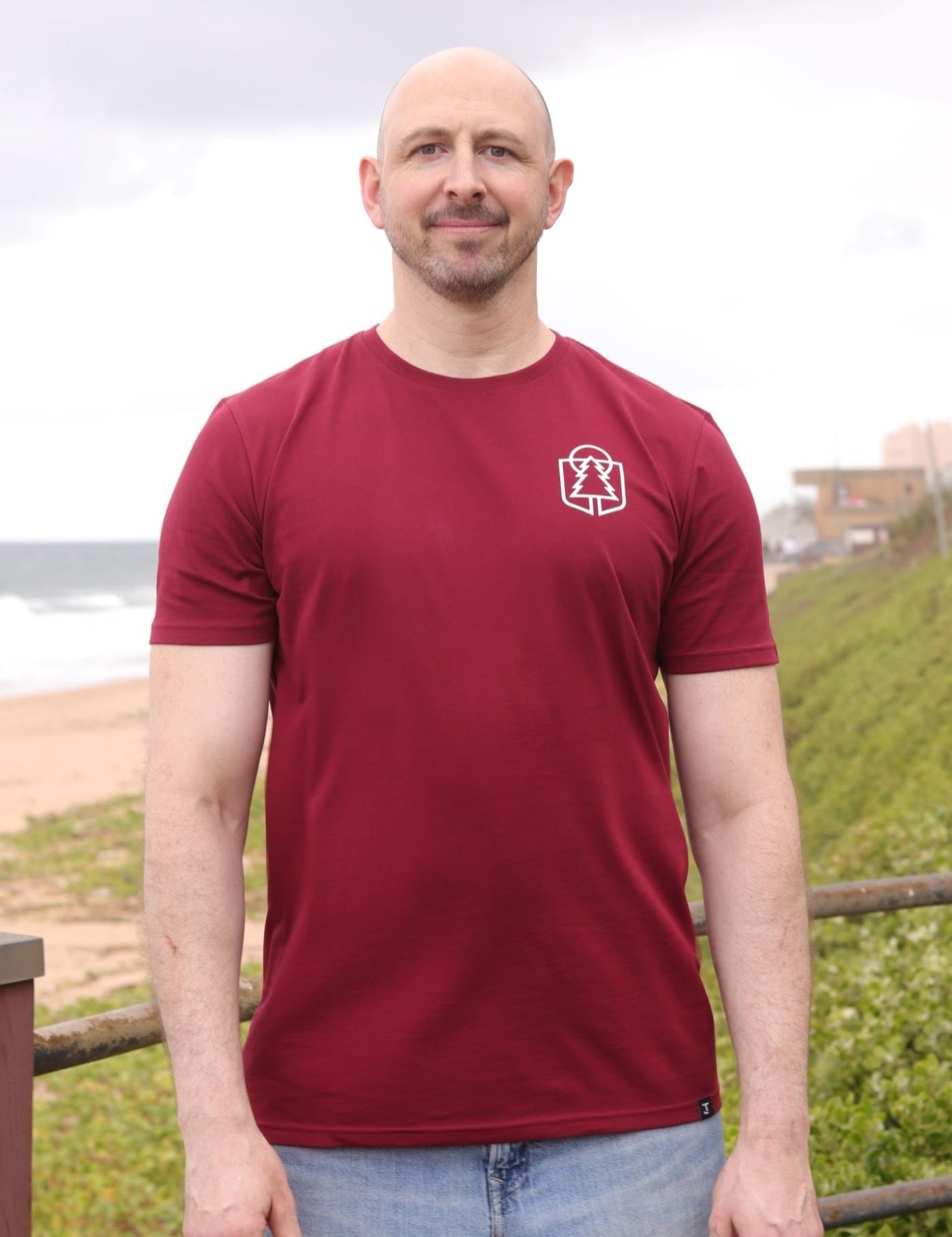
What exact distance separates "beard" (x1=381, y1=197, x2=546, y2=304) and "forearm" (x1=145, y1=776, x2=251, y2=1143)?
0.83 m

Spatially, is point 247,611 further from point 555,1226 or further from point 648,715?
point 555,1226

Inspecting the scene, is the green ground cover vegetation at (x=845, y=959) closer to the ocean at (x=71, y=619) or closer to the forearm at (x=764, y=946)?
the forearm at (x=764, y=946)

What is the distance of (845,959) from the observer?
22.0ft

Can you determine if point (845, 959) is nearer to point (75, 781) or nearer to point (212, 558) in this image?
point (212, 558)

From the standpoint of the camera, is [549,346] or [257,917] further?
[257,917]

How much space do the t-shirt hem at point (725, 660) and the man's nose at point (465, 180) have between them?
0.75m

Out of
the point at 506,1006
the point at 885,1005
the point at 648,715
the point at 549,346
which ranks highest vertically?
the point at 549,346

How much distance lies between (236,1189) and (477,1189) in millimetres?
341

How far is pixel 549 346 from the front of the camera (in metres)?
2.27

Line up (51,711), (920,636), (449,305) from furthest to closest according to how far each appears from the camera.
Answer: (51,711) → (920,636) → (449,305)

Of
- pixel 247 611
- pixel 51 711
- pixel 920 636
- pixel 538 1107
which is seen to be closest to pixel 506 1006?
pixel 538 1107

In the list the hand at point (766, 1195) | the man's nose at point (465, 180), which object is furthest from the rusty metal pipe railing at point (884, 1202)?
the man's nose at point (465, 180)

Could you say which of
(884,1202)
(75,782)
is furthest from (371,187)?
(75,782)

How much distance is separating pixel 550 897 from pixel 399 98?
1.22m
